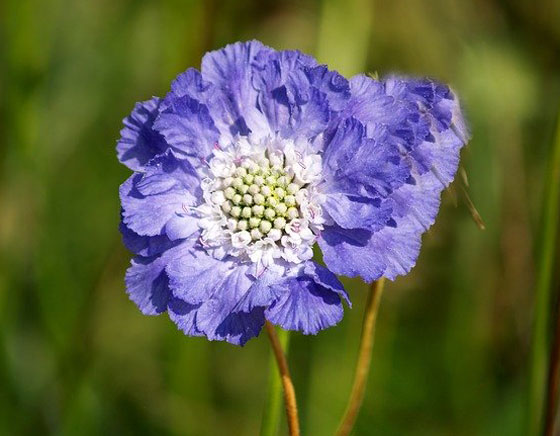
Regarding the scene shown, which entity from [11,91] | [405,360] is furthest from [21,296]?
[405,360]

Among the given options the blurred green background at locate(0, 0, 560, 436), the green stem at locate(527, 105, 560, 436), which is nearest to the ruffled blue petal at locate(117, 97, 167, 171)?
the green stem at locate(527, 105, 560, 436)

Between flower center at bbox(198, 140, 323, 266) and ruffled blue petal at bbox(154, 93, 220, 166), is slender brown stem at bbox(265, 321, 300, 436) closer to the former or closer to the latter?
flower center at bbox(198, 140, 323, 266)

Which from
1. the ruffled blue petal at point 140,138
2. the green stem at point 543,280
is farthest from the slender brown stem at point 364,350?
the ruffled blue petal at point 140,138

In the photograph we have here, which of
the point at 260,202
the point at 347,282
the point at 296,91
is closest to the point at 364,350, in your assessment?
the point at 260,202

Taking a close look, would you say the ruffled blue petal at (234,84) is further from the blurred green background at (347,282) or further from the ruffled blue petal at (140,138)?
the blurred green background at (347,282)

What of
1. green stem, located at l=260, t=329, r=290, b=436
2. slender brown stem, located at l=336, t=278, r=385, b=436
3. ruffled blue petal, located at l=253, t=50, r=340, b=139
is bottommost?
green stem, located at l=260, t=329, r=290, b=436

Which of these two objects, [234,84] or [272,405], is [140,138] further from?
[272,405]

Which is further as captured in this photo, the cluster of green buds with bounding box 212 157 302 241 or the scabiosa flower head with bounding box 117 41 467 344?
the cluster of green buds with bounding box 212 157 302 241

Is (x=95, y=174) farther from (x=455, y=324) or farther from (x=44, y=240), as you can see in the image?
(x=455, y=324)
